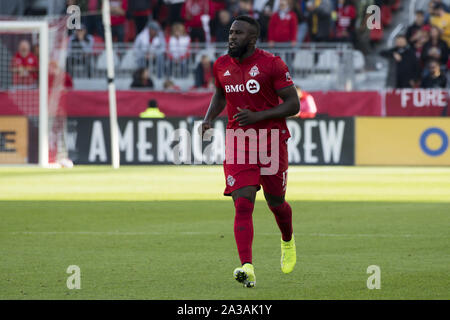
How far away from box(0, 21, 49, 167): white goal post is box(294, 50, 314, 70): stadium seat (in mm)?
6842

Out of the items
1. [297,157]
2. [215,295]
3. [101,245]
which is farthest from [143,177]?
[215,295]

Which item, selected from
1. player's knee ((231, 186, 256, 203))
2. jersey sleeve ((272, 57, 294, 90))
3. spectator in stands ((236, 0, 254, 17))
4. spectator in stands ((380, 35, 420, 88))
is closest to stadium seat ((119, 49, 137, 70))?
spectator in stands ((236, 0, 254, 17))

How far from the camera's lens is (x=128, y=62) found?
2895 centimetres

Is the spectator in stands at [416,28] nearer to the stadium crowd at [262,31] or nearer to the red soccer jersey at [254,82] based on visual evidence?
the stadium crowd at [262,31]

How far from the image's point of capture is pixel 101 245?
10805 mm

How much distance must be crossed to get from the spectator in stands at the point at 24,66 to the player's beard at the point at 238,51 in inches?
727

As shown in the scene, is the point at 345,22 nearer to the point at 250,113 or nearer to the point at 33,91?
the point at 33,91

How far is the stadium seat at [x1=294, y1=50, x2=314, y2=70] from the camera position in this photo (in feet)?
92.6

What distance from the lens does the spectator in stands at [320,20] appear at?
29375 millimetres

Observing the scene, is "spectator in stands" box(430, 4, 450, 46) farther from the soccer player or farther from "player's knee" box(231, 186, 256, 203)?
"player's knee" box(231, 186, 256, 203)

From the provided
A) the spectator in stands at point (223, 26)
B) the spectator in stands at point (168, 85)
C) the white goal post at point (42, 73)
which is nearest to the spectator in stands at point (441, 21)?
the spectator in stands at point (223, 26)

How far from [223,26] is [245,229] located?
21962 mm

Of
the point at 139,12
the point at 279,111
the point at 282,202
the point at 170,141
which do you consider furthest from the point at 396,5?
the point at 279,111

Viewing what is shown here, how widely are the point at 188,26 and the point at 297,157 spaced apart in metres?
6.08
